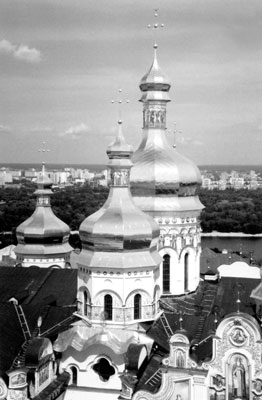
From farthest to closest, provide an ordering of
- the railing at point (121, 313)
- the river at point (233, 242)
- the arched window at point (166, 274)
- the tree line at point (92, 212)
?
the tree line at point (92, 212), the river at point (233, 242), the arched window at point (166, 274), the railing at point (121, 313)

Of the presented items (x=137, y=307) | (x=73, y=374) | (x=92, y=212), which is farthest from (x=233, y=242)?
(x=73, y=374)

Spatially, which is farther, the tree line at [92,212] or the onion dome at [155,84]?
the tree line at [92,212]

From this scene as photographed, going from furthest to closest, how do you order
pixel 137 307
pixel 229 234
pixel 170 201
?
pixel 229 234 → pixel 170 201 → pixel 137 307

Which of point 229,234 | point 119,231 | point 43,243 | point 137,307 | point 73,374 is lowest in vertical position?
point 73,374

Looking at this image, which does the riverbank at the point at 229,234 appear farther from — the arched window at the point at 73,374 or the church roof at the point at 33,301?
the arched window at the point at 73,374

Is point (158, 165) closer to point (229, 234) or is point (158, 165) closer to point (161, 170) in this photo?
point (161, 170)

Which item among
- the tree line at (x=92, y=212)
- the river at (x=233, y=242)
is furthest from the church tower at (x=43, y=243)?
the river at (x=233, y=242)

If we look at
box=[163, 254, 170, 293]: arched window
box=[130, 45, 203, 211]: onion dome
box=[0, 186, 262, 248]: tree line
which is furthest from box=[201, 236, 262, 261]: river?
box=[163, 254, 170, 293]: arched window

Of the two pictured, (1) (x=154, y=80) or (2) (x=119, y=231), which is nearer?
(2) (x=119, y=231)
